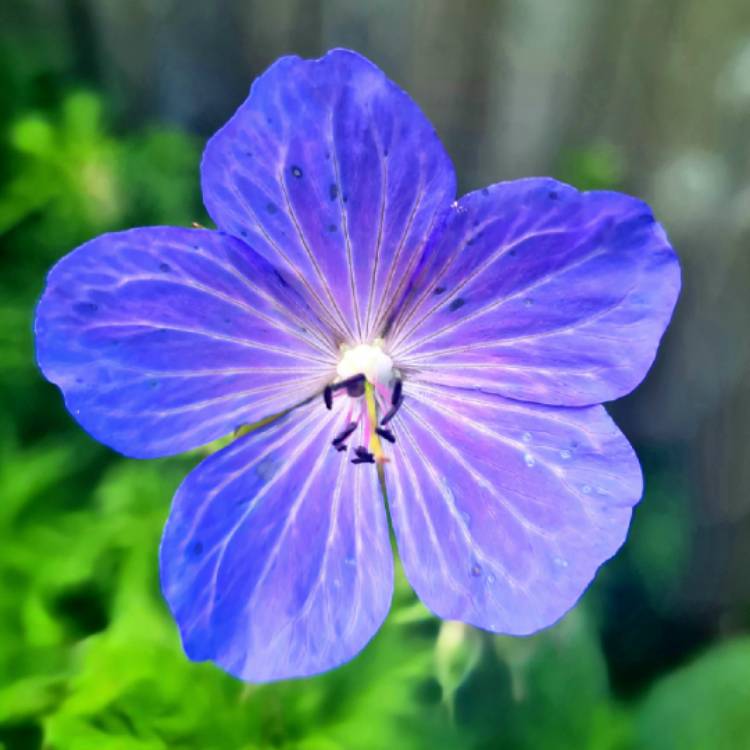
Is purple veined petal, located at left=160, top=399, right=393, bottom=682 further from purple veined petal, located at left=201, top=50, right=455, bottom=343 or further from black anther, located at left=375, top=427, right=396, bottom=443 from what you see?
purple veined petal, located at left=201, top=50, right=455, bottom=343

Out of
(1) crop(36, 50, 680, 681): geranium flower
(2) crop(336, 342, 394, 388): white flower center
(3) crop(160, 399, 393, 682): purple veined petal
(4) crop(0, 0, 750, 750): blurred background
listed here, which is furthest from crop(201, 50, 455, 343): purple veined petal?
(4) crop(0, 0, 750, 750): blurred background

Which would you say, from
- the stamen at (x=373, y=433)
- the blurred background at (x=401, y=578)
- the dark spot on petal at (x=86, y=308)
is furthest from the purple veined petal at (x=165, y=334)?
the blurred background at (x=401, y=578)

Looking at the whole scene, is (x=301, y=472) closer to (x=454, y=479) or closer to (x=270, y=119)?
(x=454, y=479)

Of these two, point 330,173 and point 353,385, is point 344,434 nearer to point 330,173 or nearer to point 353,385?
point 353,385

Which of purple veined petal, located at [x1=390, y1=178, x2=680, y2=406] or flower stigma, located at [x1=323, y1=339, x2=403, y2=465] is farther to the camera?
flower stigma, located at [x1=323, y1=339, x2=403, y2=465]

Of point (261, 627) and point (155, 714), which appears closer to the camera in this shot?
point (261, 627)

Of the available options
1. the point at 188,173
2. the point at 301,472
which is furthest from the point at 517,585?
the point at 188,173

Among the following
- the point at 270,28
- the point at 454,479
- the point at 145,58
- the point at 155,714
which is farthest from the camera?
the point at 145,58
